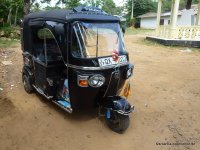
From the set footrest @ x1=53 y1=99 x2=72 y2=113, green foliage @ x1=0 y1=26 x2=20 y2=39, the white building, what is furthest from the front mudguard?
the white building

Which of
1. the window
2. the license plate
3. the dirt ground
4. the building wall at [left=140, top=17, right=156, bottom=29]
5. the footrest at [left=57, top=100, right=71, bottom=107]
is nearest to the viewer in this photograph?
the dirt ground

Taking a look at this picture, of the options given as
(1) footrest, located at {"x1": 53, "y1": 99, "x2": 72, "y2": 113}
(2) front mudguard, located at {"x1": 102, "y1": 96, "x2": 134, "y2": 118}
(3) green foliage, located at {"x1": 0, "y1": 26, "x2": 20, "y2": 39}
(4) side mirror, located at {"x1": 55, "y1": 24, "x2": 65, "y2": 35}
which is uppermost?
(4) side mirror, located at {"x1": 55, "y1": 24, "x2": 65, "y2": 35}

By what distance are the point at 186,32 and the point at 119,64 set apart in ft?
41.3

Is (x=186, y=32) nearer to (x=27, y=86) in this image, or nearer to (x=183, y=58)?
(x=183, y=58)

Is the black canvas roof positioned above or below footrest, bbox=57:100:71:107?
above

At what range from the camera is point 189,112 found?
590 centimetres

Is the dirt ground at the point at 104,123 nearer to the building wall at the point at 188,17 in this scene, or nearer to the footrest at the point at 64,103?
the footrest at the point at 64,103

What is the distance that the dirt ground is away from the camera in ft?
14.9

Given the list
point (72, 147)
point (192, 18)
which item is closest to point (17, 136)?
point (72, 147)

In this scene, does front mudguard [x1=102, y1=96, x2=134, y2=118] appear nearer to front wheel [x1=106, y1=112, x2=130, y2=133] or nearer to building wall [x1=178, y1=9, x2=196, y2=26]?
front wheel [x1=106, y1=112, x2=130, y2=133]

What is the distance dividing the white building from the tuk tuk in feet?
108

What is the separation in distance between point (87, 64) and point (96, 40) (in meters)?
0.55

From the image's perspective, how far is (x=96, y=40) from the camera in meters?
4.79

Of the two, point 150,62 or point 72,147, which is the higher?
point 150,62
